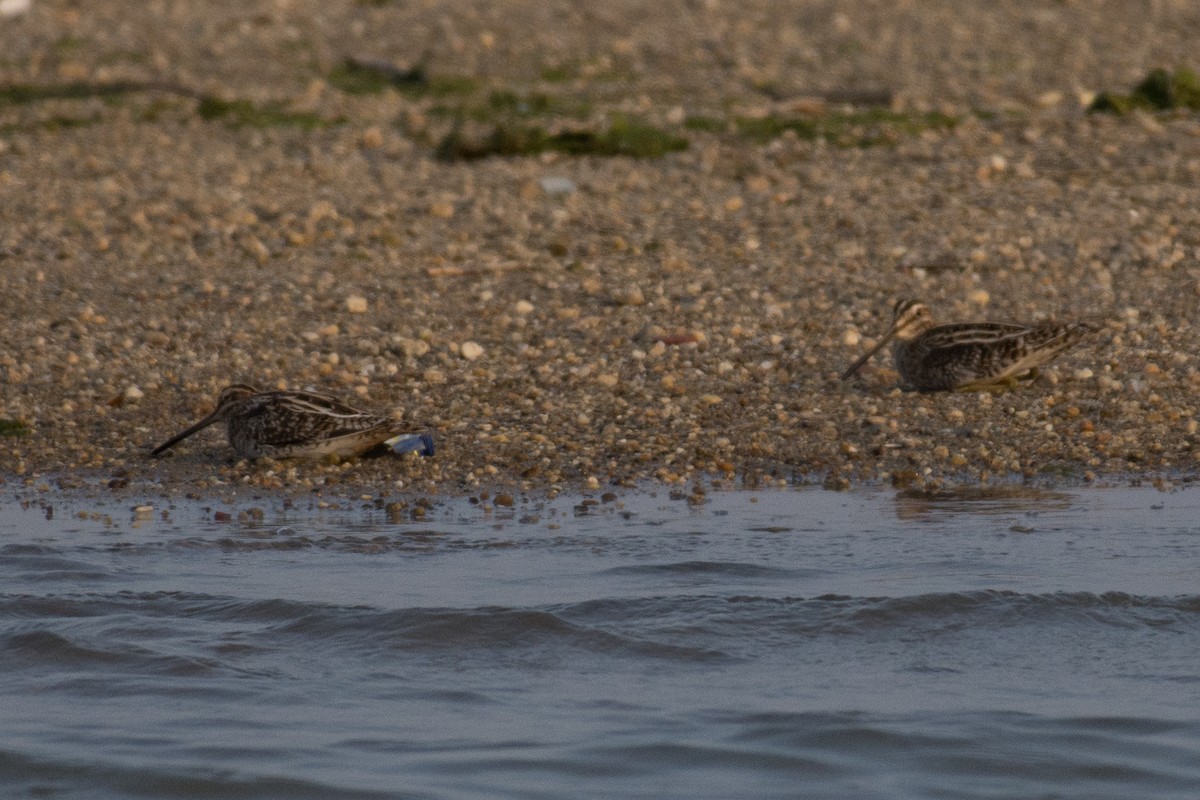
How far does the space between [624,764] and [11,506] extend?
3.86 metres

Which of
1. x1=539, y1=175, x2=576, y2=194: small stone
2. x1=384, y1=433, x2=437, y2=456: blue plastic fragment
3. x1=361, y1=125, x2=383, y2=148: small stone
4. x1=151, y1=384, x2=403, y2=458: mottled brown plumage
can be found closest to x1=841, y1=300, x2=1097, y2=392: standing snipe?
x1=384, y1=433, x2=437, y2=456: blue plastic fragment

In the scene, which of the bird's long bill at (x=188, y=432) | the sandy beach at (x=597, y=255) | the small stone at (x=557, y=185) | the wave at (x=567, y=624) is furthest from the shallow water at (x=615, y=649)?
the small stone at (x=557, y=185)

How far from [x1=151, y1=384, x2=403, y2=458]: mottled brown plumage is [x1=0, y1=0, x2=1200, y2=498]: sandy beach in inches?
5.1

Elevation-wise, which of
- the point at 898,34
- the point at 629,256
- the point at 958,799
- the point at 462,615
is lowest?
the point at 958,799

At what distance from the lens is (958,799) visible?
6125 millimetres

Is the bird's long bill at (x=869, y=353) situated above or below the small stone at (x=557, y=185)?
below

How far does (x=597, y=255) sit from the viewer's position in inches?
519

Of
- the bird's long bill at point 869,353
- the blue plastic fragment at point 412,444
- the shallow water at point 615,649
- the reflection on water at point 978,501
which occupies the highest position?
the bird's long bill at point 869,353

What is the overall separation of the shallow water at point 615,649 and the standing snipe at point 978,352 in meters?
1.41

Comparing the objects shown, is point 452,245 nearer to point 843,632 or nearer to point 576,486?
point 576,486

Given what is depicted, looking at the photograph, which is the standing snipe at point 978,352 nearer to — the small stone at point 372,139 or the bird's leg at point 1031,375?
the bird's leg at point 1031,375

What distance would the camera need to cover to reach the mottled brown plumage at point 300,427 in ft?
30.9

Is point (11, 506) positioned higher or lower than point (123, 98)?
lower

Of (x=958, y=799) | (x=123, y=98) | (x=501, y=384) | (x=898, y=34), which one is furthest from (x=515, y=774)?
(x=898, y=34)
